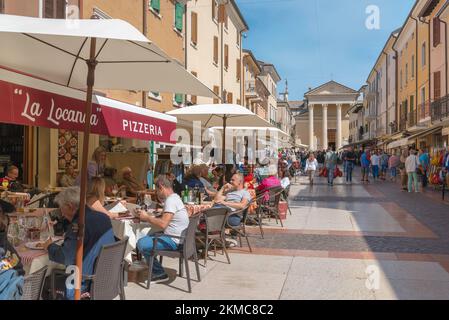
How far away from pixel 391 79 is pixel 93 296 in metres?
46.1

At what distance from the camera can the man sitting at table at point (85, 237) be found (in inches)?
167

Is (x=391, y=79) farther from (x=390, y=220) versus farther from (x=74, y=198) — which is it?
(x=74, y=198)

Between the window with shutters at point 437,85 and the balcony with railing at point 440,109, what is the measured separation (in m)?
1.56

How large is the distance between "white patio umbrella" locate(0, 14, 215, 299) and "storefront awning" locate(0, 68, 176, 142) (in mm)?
383

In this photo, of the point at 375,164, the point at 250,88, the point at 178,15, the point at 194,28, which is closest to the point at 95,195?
the point at 178,15

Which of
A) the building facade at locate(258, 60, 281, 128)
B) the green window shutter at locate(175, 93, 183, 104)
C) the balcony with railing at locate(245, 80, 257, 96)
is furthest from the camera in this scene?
the building facade at locate(258, 60, 281, 128)

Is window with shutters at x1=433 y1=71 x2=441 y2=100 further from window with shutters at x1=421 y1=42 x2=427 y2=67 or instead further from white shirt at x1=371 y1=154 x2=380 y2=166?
white shirt at x1=371 y1=154 x2=380 y2=166

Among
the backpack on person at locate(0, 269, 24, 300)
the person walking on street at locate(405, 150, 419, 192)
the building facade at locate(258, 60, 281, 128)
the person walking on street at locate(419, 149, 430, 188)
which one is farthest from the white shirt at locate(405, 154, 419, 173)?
the building facade at locate(258, 60, 281, 128)

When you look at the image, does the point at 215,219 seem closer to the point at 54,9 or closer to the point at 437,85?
the point at 54,9

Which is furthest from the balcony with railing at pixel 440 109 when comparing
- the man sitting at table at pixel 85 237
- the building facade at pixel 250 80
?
the man sitting at table at pixel 85 237

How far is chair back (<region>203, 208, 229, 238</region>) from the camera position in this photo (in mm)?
6387

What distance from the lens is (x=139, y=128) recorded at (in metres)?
6.81

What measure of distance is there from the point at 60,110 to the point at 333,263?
4.26 metres

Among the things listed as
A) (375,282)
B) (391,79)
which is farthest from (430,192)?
(391,79)
